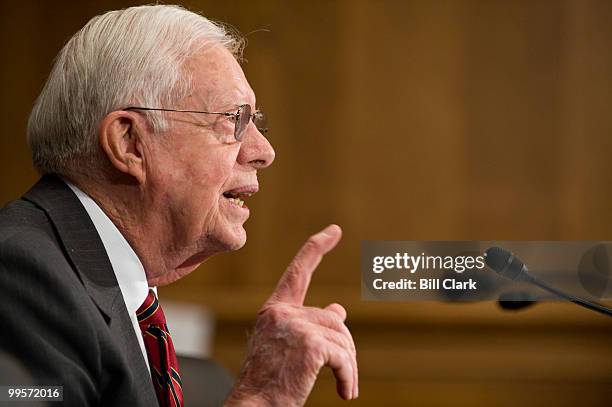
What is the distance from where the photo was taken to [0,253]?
3.80 ft

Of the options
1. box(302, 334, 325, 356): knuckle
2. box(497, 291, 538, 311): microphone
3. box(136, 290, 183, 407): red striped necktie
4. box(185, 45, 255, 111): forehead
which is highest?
box(185, 45, 255, 111): forehead

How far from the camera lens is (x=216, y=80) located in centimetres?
149

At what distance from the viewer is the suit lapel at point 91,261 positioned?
124 centimetres

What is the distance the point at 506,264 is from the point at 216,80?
1.94ft

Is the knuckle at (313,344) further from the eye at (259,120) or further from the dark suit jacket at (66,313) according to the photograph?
the eye at (259,120)

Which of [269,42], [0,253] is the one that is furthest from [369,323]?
[0,253]

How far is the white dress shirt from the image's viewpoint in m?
1.36

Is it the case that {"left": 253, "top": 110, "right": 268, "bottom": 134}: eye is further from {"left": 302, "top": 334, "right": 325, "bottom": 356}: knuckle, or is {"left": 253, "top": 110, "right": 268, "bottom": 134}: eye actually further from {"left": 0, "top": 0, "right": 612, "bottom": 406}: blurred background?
{"left": 0, "top": 0, "right": 612, "bottom": 406}: blurred background

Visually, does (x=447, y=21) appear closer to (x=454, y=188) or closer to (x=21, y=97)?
(x=454, y=188)

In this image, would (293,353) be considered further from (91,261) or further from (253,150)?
(253,150)

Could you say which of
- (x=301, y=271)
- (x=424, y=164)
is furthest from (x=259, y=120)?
(x=424, y=164)

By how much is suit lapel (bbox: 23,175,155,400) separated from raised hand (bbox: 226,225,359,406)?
0.17 meters

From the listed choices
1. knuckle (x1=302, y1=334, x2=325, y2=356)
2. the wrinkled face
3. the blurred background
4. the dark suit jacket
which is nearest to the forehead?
the wrinkled face

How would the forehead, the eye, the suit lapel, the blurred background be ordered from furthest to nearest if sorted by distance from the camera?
the blurred background → the eye → the forehead → the suit lapel
